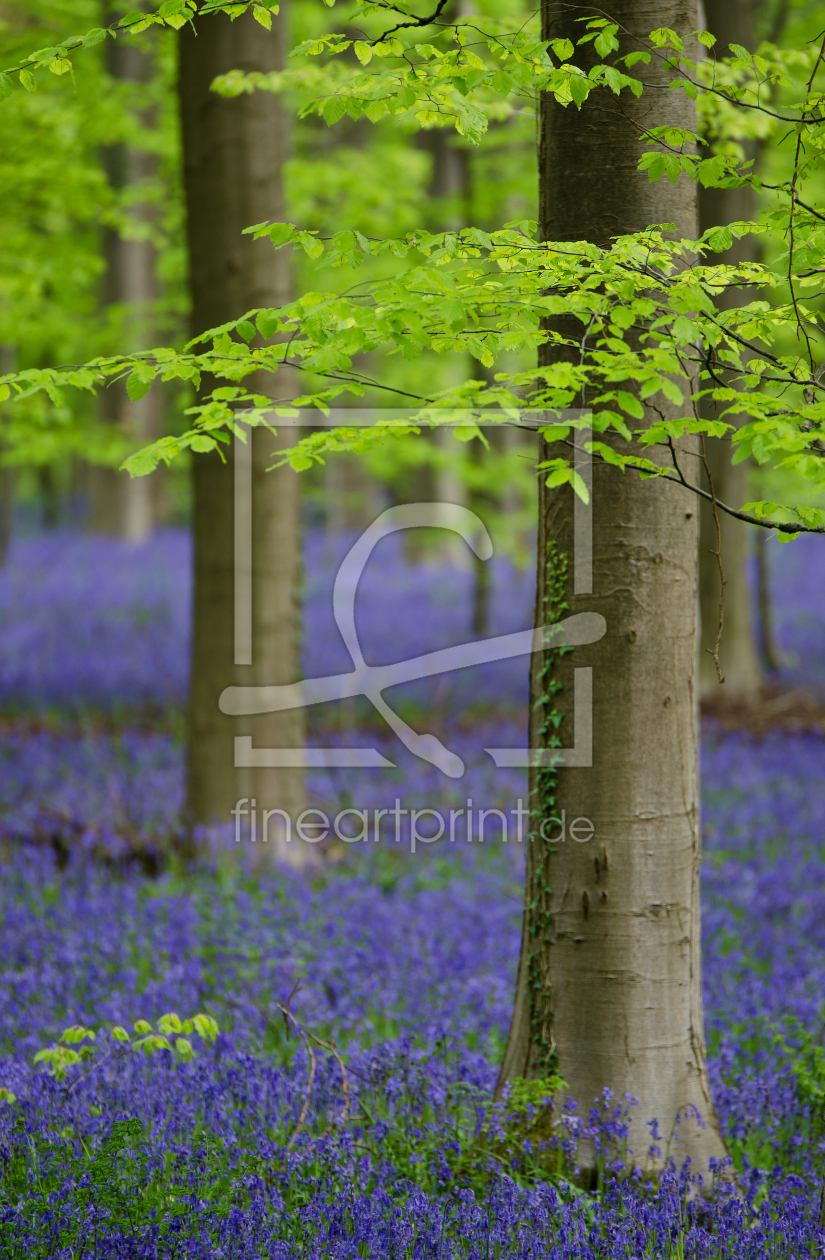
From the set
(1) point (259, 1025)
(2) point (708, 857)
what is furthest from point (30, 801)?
(2) point (708, 857)

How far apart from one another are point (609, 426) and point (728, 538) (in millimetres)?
6972

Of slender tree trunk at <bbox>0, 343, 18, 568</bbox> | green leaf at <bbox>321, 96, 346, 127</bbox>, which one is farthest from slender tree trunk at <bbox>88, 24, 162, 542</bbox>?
green leaf at <bbox>321, 96, 346, 127</bbox>

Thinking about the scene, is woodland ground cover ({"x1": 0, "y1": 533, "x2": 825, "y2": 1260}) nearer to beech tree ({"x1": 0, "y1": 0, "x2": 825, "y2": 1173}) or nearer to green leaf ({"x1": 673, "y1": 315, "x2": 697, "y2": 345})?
beech tree ({"x1": 0, "y1": 0, "x2": 825, "y2": 1173})

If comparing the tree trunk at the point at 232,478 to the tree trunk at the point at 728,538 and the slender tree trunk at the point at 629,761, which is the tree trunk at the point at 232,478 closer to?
the slender tree trunk at the point at 629,761

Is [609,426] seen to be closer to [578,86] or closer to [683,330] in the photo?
[683,330]

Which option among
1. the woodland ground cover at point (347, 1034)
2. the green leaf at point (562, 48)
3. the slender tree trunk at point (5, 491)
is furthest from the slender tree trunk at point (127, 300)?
the green leaf at point (562, 48)

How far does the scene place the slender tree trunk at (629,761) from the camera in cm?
269

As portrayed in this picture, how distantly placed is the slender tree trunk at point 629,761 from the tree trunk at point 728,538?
516cm

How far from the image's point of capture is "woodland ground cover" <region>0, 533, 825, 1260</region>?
236cm

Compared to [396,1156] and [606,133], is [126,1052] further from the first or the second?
[606,133]

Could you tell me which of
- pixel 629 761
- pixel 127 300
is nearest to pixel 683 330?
pixel 629 761

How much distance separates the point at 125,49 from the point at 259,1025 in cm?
1679

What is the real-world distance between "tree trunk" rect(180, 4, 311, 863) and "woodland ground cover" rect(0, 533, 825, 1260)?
59 centimetres

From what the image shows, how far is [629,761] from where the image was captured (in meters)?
2.73
